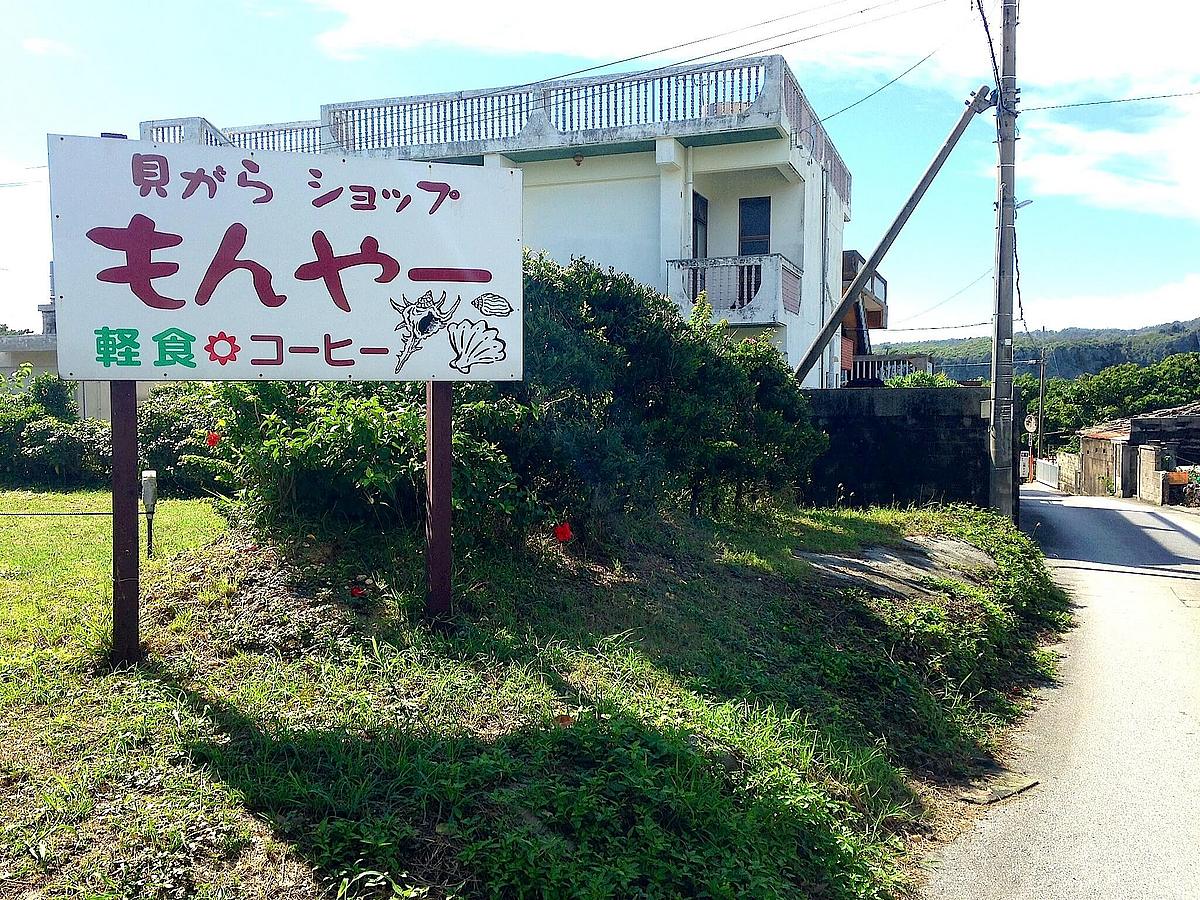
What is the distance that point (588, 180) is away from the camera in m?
16.0

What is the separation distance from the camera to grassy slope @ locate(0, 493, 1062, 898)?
11.3 ft

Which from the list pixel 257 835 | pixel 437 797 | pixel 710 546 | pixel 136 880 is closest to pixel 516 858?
pixel 437 797

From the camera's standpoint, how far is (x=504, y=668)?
16.9 ft

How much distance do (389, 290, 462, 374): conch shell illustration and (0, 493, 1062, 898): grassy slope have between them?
5.01 feet

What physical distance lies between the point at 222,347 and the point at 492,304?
1537mm

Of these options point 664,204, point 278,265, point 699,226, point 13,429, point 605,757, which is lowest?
point 605,757

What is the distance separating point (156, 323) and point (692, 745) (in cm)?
348

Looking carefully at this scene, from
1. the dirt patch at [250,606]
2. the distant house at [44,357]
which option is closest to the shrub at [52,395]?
the distant house at [44,357]

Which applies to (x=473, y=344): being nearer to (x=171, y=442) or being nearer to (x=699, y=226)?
(x=171, y=442)

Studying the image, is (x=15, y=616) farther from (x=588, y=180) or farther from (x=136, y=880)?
(x=588, y=180)

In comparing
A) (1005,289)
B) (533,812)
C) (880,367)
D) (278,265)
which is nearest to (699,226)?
(1005,289)

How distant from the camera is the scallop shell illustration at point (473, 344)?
216 inches

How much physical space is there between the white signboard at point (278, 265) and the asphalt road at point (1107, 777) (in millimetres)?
3787

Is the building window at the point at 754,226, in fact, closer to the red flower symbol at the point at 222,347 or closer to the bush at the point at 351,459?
the bush at the point at 351,459
